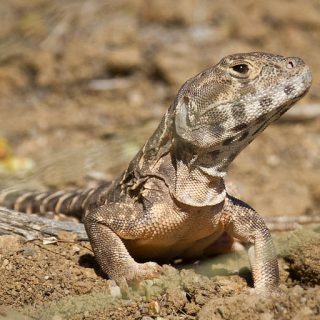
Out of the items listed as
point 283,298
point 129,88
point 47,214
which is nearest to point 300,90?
point 283,298

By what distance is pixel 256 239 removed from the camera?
800 centimetres

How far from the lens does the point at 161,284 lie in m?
7.48

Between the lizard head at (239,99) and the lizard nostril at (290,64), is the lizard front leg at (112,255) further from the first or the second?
the lizard nostril at (290,64)

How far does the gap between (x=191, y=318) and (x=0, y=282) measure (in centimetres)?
180

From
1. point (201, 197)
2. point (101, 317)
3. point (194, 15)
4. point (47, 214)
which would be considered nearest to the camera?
point (101, 317)

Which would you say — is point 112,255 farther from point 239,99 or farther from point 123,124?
point 123,124

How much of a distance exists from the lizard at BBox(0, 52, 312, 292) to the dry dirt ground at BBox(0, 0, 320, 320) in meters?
0.32

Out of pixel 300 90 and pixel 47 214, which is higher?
pixel 300 90

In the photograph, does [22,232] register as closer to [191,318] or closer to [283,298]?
[191,318]

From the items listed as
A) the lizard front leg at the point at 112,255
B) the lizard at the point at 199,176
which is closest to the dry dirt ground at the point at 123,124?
the lizard front leg at the point at 112,255

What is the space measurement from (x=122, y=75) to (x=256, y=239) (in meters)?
9.23

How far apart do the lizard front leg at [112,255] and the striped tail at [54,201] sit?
1296mm

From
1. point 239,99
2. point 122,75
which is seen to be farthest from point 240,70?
point 122,75

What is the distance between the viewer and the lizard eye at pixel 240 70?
751 centimetres
